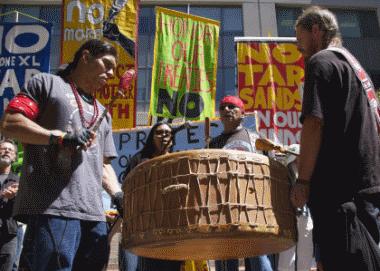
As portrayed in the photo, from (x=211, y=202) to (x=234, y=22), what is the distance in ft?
54.3

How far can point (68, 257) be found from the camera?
2688mm

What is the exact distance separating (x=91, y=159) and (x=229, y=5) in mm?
16483

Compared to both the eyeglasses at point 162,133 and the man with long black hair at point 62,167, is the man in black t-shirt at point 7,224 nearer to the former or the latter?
the eyeglasses at point 162,133

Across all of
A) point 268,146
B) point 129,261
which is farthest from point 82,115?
point 129,261

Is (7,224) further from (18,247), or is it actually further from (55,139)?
(55,139)

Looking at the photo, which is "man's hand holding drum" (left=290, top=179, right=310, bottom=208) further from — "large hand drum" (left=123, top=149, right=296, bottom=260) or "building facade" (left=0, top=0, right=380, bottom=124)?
"building facade" (left=0, top=0, right=380, bottom=124)

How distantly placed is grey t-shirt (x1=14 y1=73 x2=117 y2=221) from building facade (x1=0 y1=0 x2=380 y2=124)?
13913mm

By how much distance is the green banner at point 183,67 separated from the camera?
882 cm

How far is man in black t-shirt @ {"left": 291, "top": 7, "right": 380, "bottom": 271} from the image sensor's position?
7.75ft

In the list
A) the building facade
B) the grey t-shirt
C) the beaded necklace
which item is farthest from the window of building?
the grey t-shirt

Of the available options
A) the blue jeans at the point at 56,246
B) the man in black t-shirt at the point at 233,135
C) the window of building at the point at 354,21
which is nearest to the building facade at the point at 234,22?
the window of building at the point at 354,21

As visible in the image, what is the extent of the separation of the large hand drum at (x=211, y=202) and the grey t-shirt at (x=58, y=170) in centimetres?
32

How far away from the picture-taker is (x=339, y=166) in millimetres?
2496

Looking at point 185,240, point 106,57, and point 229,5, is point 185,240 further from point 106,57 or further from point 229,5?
point 229,5
